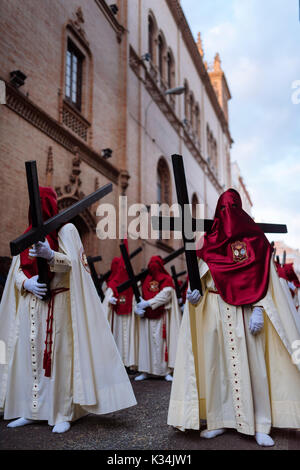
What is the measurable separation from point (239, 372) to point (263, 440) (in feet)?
1.82

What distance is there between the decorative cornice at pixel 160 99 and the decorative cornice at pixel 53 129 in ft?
17.3

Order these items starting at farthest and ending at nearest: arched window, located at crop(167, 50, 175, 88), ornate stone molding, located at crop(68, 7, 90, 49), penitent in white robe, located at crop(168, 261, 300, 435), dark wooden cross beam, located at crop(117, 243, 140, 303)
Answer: arched window, located at crop(167, 50, 175, 88) → ornate stone molding, located at crop(68, 7, 90, 49) → dark wooden cross beam, located at crop(117, 243, 140, 303) → penitent in white robe, located at crop(168, 261, 300, 435)

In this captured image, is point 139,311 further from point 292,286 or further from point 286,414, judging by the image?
point 286,414

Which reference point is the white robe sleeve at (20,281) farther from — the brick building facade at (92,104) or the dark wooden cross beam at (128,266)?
the brick building facade at (92,104)

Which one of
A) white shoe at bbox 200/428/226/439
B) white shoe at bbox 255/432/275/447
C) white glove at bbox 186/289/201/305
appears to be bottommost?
white shoe at bbox 200/428/226/439

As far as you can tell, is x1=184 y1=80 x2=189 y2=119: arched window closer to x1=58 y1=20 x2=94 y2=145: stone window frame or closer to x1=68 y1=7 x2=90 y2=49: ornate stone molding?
x1=58 y1=20 x2=94 y2=145: stone window frame

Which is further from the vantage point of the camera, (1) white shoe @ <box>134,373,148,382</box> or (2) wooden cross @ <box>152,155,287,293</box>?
(1) white shoe @ <box>134,373,148,382</box>

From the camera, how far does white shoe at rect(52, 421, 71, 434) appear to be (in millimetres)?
3740

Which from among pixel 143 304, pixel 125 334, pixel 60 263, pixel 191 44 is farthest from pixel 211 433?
pixel 191 44

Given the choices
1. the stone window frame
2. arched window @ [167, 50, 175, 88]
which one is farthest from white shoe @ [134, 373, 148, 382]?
arched window @ [167, 50, 175, 88]

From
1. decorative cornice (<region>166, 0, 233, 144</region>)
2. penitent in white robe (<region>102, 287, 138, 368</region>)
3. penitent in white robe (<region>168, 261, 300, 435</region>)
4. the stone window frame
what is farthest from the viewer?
decorative cornice (<region>166, 0, 233, 144</region>)

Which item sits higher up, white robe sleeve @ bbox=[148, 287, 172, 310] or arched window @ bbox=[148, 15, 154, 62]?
arched window @ bbox=[148, 15, 154, 62]

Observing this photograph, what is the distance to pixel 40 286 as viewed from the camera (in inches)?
158

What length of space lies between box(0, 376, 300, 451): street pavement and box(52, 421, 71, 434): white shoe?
0.05m
